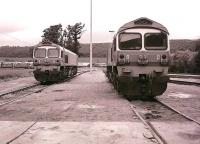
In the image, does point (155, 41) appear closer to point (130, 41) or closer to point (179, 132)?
point (130, 41)

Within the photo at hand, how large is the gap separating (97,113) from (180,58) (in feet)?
130

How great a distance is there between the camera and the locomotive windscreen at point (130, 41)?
20.0 metres

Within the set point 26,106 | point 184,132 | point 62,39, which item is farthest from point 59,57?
point 62,39

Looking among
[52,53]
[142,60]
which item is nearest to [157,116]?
[142,60]

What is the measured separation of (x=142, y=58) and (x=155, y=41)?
3.32 feet

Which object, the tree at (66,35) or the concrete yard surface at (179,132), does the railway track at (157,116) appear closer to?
the concrete yard surface at (179,132)

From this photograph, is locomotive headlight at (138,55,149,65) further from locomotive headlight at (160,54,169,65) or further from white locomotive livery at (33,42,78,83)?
white locomotive livery at (33,42,78,83)

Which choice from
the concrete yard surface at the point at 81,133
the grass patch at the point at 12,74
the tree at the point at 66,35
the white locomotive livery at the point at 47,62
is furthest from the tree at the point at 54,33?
the concrete yard surface at the point at 81,133

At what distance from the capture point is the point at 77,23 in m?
107

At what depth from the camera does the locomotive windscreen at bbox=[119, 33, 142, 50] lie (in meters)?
20.0

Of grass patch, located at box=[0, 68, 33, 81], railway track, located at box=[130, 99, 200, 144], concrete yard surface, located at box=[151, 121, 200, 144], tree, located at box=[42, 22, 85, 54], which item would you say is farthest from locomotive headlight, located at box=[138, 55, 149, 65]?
tree, located at box=[42, 22, 85, 54]

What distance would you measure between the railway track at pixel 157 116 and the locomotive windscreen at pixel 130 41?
2575 mm

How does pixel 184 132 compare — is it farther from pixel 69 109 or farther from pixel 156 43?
pixel 156 43

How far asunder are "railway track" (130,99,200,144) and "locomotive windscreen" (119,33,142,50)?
2.57 m
